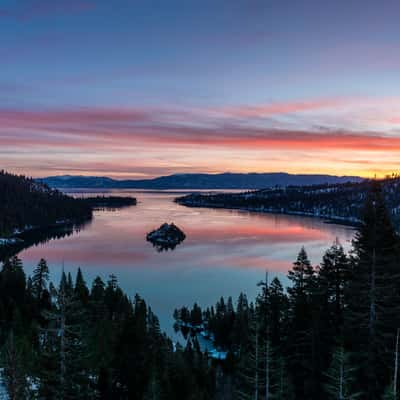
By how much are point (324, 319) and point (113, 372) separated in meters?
10.8

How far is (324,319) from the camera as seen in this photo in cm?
2183

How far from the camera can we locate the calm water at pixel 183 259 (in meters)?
69.9

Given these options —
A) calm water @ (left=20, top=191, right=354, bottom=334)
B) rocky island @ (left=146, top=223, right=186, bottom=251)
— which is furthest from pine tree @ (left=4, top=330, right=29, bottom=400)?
rocky island @ (left=146, top=223, right=186, bottom=251)

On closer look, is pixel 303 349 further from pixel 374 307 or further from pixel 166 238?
pixel 166 238

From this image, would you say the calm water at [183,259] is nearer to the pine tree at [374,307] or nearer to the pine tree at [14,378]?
the pine tree at [14,378]

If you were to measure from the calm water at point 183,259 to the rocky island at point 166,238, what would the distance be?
102 inches

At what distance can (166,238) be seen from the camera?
128 m

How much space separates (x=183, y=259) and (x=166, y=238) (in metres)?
29.2

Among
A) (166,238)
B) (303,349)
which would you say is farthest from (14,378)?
(166,238)

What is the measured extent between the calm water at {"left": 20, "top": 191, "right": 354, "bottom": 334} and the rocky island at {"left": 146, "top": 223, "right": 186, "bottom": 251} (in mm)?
2601

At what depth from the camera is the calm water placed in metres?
69.9

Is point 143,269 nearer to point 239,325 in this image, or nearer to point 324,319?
point 239,325

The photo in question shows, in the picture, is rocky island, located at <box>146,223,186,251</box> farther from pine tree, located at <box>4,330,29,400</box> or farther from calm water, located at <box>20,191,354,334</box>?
pine tree, located at <box>4,330,29,400</box>

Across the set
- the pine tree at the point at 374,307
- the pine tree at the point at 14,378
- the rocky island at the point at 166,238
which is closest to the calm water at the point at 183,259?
the rocky island at the point at 166,238
